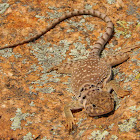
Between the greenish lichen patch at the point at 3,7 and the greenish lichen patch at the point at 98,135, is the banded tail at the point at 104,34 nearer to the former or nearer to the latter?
the greenish lichen patch at the point at 3,7

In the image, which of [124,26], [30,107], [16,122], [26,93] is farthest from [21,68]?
[124,26]

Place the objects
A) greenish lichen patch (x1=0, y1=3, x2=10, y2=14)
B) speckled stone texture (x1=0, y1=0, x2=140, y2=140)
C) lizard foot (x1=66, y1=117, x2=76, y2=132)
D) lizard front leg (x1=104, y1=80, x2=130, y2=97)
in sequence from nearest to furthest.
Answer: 1. speckled stone texture (x1=0, y1=0, x2=140, y2=140)
2. lizard foot (x1=66, y1=117, x2=76, y2=132)
3. lizard front leg (x1=104, y1=80, x2=130, y2=97)
4. greenish lichen patch (x1=0, y1=3, x2=10, y2=14)

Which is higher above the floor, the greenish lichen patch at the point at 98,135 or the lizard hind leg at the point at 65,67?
the greenish lichen patch at the point at 98,135

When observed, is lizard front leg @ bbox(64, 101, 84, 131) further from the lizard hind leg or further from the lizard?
the lizard hind leg

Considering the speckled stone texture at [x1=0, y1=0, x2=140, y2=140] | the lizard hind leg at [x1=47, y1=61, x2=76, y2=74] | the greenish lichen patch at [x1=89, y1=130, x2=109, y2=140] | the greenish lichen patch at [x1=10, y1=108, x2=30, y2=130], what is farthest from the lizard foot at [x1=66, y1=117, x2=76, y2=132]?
the lizard hind leg at [x1=47, y1=61, x2=76, y2=74]

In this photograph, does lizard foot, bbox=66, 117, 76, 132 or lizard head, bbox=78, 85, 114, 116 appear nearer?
lizard head, bbox=78, 85, 114, 116

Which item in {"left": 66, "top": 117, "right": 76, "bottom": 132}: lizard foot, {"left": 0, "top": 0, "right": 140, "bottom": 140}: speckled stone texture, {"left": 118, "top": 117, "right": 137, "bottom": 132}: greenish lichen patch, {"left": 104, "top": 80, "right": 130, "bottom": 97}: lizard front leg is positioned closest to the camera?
{"left": 118, "top": 117, "right": 137, "bottom": 132}: greenish lichen patch

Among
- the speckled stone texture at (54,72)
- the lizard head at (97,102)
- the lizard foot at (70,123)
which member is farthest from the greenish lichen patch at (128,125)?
the lizard foot at (70,123)

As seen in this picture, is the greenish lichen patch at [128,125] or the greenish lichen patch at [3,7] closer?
the greenish lichen patch at [128,125]

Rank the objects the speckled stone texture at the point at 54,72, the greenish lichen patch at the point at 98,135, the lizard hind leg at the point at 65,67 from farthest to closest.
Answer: the lizard hind leg at the point at 65,67 < the speckled stone texture at the point at 54,72 < the greenish lichen patch at the point at 98,135

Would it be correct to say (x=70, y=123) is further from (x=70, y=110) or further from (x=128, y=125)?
(x=128, y=125)
